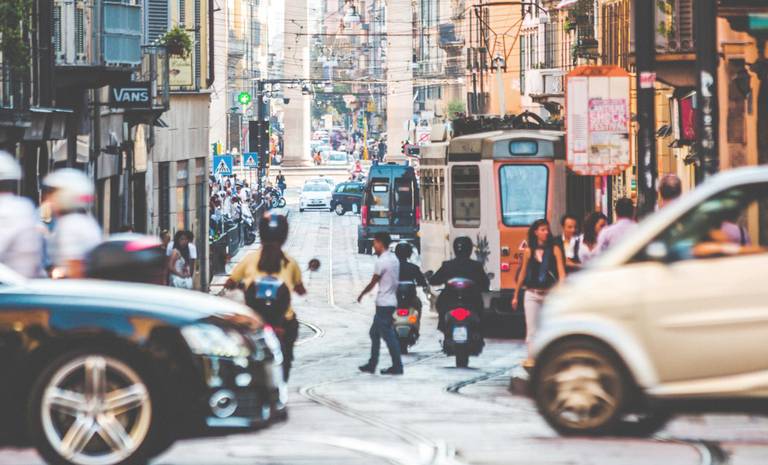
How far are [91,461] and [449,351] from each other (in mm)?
13828

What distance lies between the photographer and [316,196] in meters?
94.1

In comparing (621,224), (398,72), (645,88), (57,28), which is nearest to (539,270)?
(621,224)

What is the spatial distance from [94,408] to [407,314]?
1587 cm

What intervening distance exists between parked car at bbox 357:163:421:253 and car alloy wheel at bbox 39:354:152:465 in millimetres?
49874

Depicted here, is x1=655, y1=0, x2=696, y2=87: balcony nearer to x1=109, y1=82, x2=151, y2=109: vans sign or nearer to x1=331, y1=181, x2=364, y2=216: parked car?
x1=109, y1=82, x2=151, y2=109: vans sign

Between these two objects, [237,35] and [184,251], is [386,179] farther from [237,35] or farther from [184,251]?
[237,35]

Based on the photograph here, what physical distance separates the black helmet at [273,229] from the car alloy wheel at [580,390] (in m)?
4.45

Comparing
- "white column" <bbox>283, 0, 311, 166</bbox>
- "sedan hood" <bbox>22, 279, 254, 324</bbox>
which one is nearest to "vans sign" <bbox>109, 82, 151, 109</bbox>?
"sedan hood" <bbox>22, 279, 254, 324</bbox>

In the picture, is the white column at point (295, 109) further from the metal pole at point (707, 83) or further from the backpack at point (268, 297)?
the backpack at point (268, 297)

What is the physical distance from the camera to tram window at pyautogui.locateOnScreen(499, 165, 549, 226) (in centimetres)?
3128

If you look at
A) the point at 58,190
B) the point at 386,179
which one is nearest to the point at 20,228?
the point at 58,190

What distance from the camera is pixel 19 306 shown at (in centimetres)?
999

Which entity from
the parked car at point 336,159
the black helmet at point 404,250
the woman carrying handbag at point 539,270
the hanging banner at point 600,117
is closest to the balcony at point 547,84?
the hanging banner at point 600,117

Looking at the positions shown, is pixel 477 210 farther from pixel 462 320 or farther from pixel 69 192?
pixel 69 192
